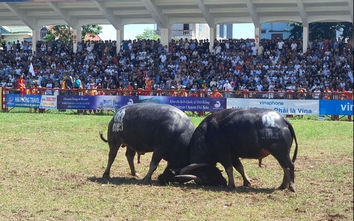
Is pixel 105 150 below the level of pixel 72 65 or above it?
below

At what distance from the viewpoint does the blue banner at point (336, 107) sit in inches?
1001

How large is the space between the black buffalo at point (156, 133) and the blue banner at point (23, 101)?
63.4ft

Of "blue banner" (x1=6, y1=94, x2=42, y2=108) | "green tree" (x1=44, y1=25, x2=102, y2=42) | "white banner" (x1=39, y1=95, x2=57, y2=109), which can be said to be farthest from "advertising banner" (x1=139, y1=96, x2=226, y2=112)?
"green tree" (x1=44, y1=25, x2=102, y2=42)

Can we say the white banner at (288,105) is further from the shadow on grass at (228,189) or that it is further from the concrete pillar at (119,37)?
the concrete pillar at (119,37)

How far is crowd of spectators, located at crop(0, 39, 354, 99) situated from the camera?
33.3 m

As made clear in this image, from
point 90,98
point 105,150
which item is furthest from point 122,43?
point 105,150

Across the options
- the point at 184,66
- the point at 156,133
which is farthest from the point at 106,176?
the point at 184,66

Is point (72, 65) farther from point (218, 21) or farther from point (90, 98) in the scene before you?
point (90, 98)

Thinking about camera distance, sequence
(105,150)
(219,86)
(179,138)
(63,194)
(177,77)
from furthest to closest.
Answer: (177,77), (219,86), (105,150), (179,138), (63,194)

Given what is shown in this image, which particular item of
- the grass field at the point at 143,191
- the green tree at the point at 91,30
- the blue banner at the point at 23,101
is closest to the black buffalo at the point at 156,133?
the grass field at the point at 143,191

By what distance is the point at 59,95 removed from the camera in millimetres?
30141

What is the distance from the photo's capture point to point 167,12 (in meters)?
42.3

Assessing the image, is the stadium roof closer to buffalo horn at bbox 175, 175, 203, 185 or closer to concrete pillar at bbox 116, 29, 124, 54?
concrete pillar at bbox 116, 29, 124, 54

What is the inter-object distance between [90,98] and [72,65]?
13.5 m
